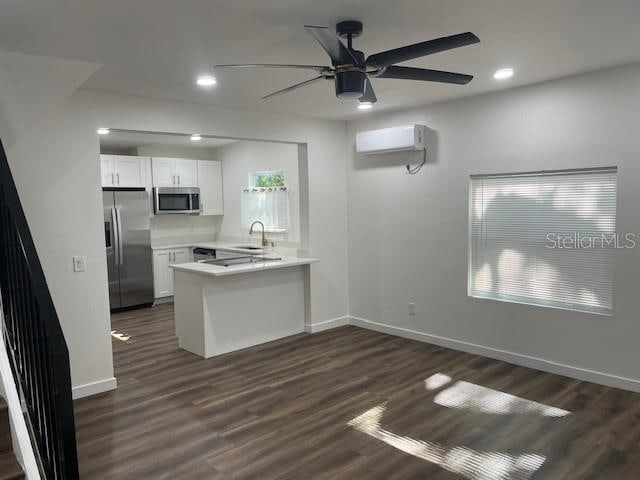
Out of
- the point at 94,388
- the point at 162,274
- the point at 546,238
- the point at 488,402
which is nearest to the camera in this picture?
the point at 488,402

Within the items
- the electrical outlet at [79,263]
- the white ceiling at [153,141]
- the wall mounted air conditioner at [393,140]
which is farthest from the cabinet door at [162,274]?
the wall mounted air conditioner at [393,140]

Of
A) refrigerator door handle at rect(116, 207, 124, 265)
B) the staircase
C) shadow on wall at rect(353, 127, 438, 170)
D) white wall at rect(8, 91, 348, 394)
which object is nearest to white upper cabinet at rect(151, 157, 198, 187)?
refrigerator door handle at rect(116, 207, 124, 265)

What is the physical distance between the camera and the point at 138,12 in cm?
245

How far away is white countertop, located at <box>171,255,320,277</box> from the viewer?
4.77 m

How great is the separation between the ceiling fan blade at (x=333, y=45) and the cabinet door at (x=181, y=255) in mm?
5807

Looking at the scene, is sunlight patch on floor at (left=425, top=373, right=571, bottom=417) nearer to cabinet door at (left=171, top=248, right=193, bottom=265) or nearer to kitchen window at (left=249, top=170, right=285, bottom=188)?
kitchen window at (left=249, top=170, right=285, bottom=188)

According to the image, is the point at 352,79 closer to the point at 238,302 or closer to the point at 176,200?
the point at 238,302

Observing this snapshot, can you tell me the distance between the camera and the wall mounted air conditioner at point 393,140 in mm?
4984

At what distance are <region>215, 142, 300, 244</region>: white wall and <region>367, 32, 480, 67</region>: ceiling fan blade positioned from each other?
4161mm

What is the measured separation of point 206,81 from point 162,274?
170 inches

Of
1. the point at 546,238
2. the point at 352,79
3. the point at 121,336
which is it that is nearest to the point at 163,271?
the point at 121,336

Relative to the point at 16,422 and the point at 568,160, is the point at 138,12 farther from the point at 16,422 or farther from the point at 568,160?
the point at 568,160

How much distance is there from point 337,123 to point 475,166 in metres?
1.87

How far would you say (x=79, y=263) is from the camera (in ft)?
12.9
